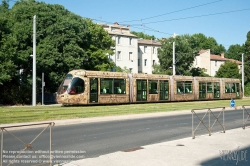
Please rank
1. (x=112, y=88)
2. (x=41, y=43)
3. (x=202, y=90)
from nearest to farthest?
(x=112, y=88), (x=41, y=43), (x=202, y=90)

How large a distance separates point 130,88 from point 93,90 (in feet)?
14.7

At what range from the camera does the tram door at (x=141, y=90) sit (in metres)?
29.6

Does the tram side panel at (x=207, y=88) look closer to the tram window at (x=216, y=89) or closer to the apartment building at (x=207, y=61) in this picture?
the tram window at (x=216, y=89)

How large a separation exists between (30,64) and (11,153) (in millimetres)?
27371

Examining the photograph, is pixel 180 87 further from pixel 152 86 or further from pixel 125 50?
pixel 125 50

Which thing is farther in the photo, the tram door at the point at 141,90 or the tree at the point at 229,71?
the tree at the point at 229,71

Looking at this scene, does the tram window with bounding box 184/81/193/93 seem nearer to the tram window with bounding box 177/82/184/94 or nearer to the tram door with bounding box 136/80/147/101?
the tram window with bounding box 177/82/184/94

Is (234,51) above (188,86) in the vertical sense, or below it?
above

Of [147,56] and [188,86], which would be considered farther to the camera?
[147,56]

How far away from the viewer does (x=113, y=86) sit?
90.1ft

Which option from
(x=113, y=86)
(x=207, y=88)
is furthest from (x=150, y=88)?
(x=207, y=88)

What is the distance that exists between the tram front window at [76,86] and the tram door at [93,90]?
2.84 feet

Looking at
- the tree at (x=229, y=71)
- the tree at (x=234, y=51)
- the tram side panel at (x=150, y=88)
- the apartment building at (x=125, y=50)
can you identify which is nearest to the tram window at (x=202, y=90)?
the tram side panel at (x=150, y=88)

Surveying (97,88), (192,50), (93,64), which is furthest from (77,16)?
(192,50)
